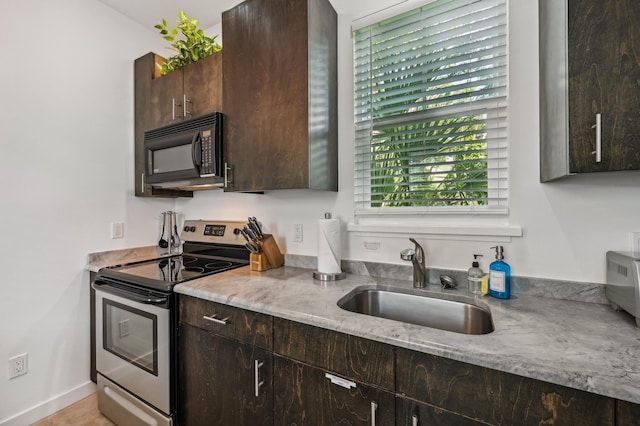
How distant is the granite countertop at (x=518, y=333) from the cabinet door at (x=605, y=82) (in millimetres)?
513

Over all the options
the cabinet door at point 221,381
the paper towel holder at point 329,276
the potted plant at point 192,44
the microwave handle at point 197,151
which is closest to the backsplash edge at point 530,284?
the paper towel holder at point 329,276

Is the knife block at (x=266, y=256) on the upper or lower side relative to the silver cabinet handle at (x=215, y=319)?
upper

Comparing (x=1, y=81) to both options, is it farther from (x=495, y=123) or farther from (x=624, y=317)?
(x=624, y=317)

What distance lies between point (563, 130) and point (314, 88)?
107 centimetres

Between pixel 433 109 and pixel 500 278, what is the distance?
871 millimetres

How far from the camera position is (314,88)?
1508 millimetres

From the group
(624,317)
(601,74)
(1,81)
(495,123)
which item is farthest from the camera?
(1,81)

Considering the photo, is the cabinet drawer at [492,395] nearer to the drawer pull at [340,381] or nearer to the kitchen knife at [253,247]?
the drawer pull at [340,381]

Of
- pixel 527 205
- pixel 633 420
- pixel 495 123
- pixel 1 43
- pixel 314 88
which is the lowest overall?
pixel 633 420

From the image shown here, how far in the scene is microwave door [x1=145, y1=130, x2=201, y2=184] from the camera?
1.81m

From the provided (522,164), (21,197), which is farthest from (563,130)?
(21,197)

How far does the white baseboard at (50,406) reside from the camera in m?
1.72

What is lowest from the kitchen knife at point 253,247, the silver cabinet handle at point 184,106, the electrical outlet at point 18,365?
the electrical outlet at point 18,365

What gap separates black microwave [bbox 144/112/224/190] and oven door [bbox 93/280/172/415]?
729 mm
